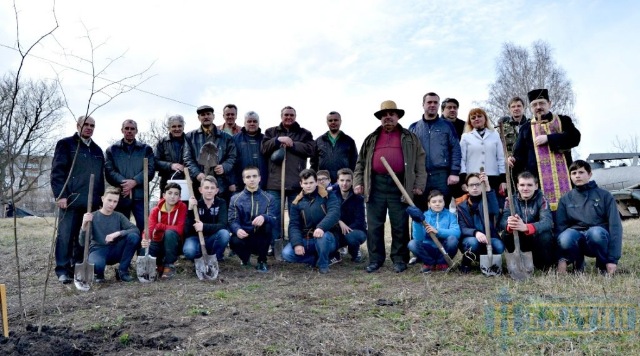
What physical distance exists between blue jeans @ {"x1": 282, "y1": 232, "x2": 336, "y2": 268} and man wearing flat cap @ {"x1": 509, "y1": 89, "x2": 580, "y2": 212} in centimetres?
245

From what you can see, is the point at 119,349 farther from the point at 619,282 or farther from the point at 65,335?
the point at 619,282

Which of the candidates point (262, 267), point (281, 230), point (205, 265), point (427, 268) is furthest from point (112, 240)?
point (427, 268)

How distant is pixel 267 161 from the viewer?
22.7 ft

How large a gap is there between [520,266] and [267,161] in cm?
360

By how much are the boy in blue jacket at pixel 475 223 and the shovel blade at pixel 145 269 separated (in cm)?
344

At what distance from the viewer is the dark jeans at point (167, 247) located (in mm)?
5598

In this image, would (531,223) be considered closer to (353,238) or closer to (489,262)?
(489,262)

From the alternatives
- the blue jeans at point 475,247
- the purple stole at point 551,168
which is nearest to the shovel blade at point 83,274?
the blue jeans at point 475,247

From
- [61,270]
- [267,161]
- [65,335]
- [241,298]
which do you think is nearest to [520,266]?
[241,298]

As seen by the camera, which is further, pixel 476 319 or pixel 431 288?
pixel 431 288

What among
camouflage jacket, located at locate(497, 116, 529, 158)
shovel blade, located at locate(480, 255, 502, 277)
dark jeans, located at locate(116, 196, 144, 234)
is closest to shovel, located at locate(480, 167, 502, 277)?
shovel blade, located at locate(480, 255, 502, 277)

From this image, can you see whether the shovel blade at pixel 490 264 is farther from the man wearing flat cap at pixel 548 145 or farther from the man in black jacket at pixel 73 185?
the man in black jacket at pixel 73 185

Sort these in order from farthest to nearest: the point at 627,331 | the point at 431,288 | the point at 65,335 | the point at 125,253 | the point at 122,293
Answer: the point at 125,253, the point at 122,293, the point at 431,288, the point at 65,335, the point at 627,331

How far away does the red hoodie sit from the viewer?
18.5ft
